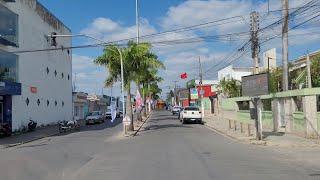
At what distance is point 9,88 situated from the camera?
4116cm

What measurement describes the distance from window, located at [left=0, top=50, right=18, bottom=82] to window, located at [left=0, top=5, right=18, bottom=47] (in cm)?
106

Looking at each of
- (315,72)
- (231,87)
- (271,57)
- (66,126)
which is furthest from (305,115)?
(231,87)

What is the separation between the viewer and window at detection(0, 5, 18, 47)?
131ft

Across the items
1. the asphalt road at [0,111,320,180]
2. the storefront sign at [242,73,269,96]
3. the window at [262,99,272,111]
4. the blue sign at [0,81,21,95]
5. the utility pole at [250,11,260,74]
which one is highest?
the utility pole at [250,11,260,74]

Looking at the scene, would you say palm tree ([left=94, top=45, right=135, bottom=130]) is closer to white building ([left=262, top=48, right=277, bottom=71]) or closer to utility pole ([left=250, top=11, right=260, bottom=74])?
utility pole ([left=250, top=11, right=260, bottom=74])

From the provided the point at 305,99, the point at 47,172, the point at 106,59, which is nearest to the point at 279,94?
the point at 305,99

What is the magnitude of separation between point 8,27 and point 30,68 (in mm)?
7725

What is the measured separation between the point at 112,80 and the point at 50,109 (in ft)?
58.9

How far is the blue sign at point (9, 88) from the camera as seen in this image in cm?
3959

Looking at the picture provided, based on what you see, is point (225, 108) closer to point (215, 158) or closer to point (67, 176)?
point (215, 158)

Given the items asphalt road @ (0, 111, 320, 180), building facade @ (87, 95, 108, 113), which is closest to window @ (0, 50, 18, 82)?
asphalt road @ (0, 111, 320, 180)

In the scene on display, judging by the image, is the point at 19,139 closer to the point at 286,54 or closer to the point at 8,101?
the point at 8,101

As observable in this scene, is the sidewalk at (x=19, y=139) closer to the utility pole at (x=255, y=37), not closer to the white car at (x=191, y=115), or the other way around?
the utility pole at (x=255, y=37)

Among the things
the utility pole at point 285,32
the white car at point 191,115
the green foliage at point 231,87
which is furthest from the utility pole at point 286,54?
the green foliage at point 231,87
